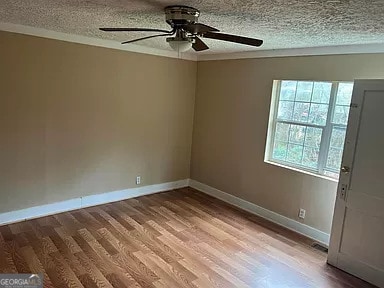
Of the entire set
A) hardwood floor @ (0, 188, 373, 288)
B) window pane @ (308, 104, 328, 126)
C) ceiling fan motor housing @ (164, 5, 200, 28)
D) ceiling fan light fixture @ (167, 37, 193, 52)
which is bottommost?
hardwood floor @ (0, 188, 373, 288)

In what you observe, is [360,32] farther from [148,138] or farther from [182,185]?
[182,185]

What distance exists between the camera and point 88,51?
4.01 m

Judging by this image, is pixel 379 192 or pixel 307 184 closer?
pixel 379 192

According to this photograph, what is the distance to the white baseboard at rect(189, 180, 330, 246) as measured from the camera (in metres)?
3.78

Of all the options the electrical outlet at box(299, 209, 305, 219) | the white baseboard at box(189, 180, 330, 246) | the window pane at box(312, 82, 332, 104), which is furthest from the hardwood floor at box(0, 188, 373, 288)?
the window pane at box(312, 82, 332, 104)

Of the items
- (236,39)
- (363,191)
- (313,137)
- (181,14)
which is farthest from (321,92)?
(181,14)

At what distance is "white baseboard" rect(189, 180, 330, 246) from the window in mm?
732

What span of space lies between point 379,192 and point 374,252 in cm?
59

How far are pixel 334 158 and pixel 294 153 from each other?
22.1 inches

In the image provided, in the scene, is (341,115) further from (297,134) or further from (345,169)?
(345,169)

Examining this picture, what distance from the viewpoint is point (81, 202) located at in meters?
4.31

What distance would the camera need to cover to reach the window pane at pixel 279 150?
4230mm

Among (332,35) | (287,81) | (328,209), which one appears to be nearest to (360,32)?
(332,35)

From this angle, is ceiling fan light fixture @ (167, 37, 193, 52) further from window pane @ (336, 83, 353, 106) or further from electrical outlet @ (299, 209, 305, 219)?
electrical outlet @ (299, 209, 305, 219)
